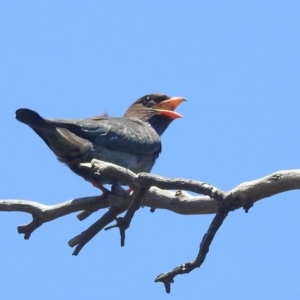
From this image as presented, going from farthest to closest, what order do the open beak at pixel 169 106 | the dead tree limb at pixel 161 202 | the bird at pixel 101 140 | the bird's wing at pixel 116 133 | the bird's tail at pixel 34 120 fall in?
the open beak at pixel 169 106 → the bird's wing at pixel 116 133 → the bird at pixel 101 140 → the bird's tail at pixel 34 120 → the dead tree limb at pixel 161 202

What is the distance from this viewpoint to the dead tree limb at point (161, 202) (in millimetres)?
5320

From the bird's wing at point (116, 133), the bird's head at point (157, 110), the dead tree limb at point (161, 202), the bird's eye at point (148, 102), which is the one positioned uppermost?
the bird's eye at point (148, 102)

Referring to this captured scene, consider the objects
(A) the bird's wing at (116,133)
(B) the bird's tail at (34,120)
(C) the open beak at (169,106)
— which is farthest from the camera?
(C) the open beak at (169,106)

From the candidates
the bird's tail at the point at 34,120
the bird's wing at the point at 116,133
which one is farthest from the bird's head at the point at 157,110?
the bird's tail at the point at 34,120

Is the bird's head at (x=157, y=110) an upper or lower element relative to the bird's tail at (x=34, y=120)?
upper

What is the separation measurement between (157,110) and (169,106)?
0.17 meters

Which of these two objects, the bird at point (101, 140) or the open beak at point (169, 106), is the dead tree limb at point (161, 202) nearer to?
the bird at point (101, 140)

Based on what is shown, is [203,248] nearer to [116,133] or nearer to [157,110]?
[116,133]

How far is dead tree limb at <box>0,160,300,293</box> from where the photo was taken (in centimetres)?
532

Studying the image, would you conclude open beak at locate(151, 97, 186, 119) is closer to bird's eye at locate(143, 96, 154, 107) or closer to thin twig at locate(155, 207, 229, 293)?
bird's eye at locate(143, 96, 154, 107)

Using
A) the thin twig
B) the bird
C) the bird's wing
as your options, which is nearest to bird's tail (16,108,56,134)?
the bird

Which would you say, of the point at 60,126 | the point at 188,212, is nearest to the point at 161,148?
the point at 60,126

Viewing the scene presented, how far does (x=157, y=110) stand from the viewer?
32.8 feet

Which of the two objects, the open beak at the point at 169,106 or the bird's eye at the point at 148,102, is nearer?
the open beak at the point at 169,106
